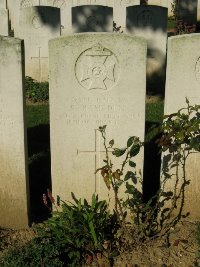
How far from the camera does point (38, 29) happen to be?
9531mm

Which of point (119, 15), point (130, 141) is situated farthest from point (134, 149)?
point (119, 15)

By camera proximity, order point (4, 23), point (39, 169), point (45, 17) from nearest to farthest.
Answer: point (39, 169)
point (45, 17)
point (4, 23)

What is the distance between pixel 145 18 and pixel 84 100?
17.1 feet

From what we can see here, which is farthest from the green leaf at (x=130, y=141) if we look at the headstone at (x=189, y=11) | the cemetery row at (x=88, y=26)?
the headstone at (x=189, y=11)

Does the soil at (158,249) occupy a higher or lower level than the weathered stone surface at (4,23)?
lower

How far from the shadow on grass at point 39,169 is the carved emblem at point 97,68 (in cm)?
160

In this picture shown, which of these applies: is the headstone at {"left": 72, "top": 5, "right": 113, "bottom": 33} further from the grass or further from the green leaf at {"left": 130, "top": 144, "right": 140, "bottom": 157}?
the green leaf at {"left": 130, "top": 144, "right": 140, "bottom": 157}

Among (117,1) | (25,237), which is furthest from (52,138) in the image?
(117,1)

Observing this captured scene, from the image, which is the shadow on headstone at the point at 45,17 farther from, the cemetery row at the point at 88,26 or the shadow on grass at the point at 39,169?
the shadow on grass at the point at 39,169

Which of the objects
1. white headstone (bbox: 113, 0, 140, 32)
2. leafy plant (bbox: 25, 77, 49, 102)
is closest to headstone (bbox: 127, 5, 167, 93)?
leafy plant (bbox: 25, 77, 49, 102)

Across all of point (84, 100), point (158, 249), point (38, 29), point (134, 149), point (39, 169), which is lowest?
point (158, 249)

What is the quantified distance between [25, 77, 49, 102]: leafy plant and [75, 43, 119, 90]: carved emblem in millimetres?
4485

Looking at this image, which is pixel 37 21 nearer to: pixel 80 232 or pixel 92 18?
pixel 92 18

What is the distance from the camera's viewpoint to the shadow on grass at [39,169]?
5295 millimetres
